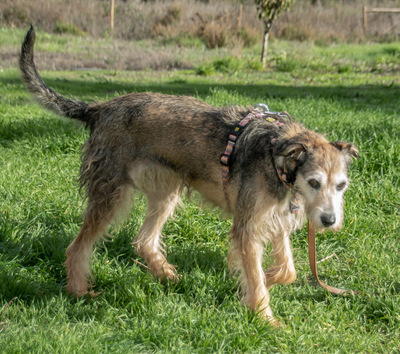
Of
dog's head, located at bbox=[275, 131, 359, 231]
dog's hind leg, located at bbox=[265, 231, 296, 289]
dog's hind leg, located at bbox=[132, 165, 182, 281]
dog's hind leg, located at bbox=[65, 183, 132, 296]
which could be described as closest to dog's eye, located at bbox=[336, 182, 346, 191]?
dog's head, located at bbox=[275, 131, 359, 231]

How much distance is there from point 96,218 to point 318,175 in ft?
5.88

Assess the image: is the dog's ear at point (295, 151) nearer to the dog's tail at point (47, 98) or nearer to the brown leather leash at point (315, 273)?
the brown leather leash at point (315, 273)

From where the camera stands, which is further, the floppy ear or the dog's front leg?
the dog's front leg

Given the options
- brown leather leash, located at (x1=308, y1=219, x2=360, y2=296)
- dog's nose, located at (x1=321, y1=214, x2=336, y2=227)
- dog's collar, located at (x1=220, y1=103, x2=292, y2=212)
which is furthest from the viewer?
brown leather leash, located at (x1=308, y1=219, x2=360, y2=296)

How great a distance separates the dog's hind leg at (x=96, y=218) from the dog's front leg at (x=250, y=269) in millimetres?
962

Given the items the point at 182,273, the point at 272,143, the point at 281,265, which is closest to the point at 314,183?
the point at 272,143

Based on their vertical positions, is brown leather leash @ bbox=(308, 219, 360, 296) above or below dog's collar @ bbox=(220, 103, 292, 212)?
below

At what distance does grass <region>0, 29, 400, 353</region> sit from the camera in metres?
3.03

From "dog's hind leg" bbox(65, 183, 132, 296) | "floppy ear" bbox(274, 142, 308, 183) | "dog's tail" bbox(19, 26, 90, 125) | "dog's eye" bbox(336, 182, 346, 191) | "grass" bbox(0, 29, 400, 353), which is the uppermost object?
"dog's tail" bbox(19, 26, 90, 125)

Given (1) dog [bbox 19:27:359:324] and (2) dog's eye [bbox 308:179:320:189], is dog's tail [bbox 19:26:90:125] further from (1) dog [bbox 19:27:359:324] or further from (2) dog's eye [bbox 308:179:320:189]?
(2) dog's eye [bbox 308:179:320:189]

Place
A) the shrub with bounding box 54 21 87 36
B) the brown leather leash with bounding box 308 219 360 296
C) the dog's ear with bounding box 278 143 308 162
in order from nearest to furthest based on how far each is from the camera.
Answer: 1. the dog's ear with bounding box 278 143 308 162
2. the brown leather leash with bounding box 308 219 360 296
3. the shrub with bounding box 54 21 87 36

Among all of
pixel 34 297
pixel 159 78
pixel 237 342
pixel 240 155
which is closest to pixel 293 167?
pixel 240 155

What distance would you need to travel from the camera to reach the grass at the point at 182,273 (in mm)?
3027

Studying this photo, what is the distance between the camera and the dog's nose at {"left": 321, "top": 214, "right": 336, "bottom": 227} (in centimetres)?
299
